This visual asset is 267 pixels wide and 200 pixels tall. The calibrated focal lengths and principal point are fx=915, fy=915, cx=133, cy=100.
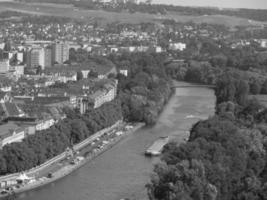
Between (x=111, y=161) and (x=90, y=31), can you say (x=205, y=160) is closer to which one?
(x=111, y=161)

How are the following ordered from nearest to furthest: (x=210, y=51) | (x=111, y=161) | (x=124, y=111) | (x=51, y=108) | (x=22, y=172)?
(x=22, y=172), (x=111, y=161), (x=51, y=108), (x=124, y=111), (x=210, y=51)

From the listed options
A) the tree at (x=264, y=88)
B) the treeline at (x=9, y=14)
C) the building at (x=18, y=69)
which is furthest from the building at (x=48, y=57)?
the treeline at (x=9, y=14)

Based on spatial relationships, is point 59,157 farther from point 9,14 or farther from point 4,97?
point 9,14

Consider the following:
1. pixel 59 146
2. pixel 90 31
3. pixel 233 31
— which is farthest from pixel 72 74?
pixel 233 31

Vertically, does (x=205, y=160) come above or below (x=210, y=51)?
above

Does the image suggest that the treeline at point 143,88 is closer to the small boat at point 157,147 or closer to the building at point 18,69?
the small boat at point 157,147

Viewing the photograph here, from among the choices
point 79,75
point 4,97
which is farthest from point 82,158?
point 79,75

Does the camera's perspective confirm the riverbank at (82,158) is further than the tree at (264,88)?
No

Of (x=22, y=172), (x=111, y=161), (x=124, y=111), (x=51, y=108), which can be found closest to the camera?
(x=22, y=172)
